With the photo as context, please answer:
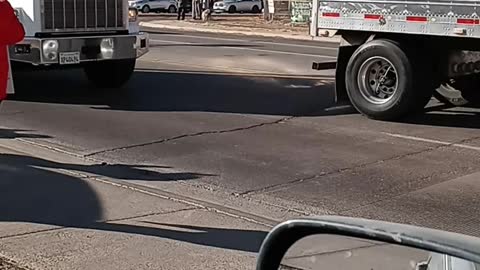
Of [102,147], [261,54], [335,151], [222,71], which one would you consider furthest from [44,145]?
[261,54]

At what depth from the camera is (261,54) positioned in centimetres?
2131

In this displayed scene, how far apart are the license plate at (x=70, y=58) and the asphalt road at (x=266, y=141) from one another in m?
0.59

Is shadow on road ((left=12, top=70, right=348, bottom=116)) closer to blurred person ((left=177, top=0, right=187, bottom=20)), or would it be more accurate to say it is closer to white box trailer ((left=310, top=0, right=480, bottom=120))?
white box trailer ((left=310, top=0, right=480, bottom=120))

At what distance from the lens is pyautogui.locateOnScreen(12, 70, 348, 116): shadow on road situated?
1257 cm

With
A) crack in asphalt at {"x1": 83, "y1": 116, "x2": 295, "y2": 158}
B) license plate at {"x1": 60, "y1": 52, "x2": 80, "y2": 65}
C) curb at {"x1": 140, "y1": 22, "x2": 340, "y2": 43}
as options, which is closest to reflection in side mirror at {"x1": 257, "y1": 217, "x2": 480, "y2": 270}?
crack in asphalt at {"x1": 83, "y1": 116, "x2": 295, "y2": 158}

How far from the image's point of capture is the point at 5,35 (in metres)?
6.96

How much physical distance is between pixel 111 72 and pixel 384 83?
491 centimetres

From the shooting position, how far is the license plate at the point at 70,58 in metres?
12.6

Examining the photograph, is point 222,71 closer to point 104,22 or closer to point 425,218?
point 104,22

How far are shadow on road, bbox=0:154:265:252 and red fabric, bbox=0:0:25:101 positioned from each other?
3.13 ft

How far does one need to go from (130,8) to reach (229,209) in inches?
297

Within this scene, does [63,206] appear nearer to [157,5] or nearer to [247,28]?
[247,28]

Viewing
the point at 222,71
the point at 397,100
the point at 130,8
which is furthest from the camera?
the point at 222,71

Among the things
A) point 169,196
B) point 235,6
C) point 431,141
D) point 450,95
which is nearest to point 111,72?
point 450,95
